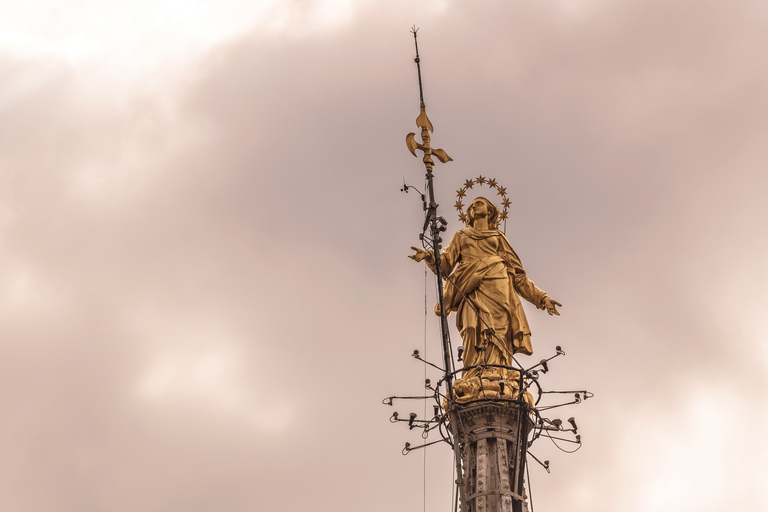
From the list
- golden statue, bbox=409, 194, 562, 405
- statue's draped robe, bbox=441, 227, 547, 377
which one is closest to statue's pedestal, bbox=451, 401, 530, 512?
golden statue, bbox=409, 194, 562, 405

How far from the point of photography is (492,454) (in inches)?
1732

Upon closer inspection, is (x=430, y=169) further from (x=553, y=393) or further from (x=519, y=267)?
(x=553, y=393)

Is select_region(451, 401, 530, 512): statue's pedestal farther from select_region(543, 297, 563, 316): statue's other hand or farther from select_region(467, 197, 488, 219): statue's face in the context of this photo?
select_region(467, 197, 488, 219): statue's face

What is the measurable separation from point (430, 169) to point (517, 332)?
5434 mm

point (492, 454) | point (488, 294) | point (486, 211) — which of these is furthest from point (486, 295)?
point (492, 454)

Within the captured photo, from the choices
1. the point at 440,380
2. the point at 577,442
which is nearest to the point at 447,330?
the point at 440,380

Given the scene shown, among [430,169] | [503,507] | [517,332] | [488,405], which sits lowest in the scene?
[503,507]

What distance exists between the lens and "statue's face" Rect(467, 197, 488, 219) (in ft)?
163

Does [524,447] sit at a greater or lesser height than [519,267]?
lesser

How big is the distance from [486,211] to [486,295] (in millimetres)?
3225

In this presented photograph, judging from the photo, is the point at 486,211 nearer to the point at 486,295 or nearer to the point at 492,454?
the point at 486,295

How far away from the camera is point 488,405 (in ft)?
145

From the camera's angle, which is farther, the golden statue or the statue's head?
the statue's head

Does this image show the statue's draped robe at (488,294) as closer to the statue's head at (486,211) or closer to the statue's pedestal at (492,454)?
the statue's head at (486,211)
